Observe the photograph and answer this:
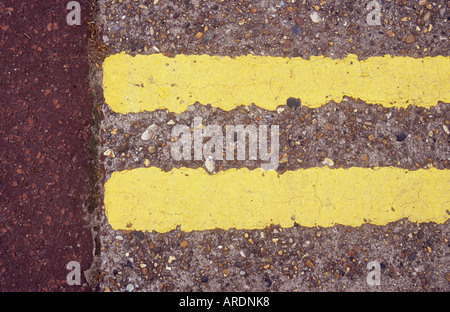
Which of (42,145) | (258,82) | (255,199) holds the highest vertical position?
(258,82)

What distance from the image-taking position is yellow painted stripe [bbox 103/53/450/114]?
6.83 feet

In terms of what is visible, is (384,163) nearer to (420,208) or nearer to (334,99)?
(420,208)

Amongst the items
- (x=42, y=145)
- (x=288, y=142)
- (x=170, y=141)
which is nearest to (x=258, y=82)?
(x=288, y=142)

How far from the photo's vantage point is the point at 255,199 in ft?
6.72

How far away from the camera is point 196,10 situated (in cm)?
214

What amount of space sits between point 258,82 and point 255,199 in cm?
83

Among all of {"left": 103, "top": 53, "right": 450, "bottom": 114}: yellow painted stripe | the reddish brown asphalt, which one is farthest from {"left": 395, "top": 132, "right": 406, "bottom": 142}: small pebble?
the reddish brown asphalt

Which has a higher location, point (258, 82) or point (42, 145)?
point (258, 82)

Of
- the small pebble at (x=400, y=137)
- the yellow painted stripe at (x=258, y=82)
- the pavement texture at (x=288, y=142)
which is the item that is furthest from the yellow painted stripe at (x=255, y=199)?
the yellow painted stripe at (x=258, y=82)

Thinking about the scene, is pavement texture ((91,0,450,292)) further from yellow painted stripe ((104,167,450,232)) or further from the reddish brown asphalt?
the reddish brown asphalt

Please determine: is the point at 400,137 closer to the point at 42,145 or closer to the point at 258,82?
the point at 258,82

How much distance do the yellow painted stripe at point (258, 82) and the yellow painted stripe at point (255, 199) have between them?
1.65ft

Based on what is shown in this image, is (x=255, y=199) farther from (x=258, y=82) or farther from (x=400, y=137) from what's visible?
(x=400, y=137)
